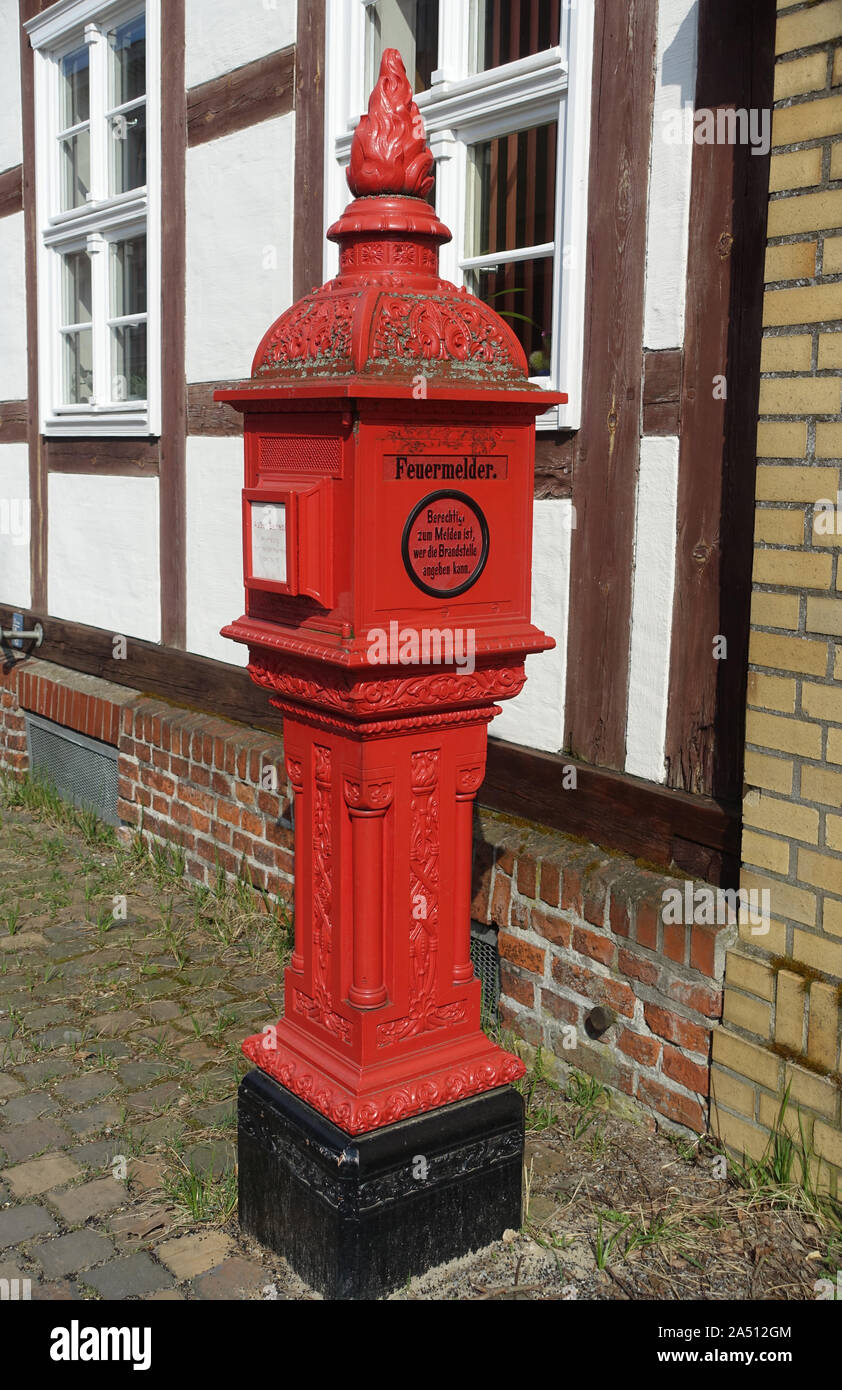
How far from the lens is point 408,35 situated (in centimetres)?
443

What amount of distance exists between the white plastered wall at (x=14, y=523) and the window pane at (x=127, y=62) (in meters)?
1.97

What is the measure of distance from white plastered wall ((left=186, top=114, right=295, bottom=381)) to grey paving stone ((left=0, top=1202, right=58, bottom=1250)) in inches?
129

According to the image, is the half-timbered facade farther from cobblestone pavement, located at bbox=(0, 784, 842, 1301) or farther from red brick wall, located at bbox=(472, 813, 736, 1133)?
cobblestone pavement, located at bbox=(0, 784, 842, 1301)

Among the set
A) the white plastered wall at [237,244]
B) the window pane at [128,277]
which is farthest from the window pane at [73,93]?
the white plastered wall at [237,244]

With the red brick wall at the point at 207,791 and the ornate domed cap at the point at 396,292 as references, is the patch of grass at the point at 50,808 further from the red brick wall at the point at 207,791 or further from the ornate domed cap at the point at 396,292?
the ornate domed cap at the point at 396,292

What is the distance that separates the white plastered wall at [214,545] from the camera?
525 centimetres

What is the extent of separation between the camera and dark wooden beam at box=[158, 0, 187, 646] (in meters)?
5.44

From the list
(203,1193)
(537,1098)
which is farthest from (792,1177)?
(203,1193)

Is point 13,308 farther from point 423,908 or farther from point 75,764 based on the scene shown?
point 423,908

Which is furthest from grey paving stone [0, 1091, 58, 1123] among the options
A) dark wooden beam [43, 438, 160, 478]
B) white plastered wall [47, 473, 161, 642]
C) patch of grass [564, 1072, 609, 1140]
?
dark wooden beam [43, 438, 160, 478]

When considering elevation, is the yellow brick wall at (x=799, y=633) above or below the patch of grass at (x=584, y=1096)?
above

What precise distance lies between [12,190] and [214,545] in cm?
305

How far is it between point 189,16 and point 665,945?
4374mm
